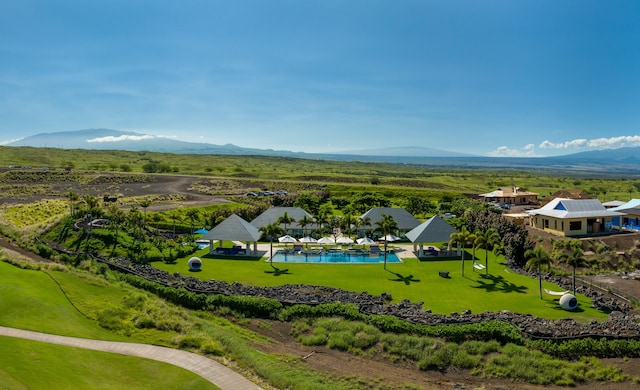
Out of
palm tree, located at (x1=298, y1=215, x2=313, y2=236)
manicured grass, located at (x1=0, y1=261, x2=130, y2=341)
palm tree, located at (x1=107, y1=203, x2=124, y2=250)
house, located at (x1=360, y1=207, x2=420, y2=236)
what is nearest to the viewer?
manicured grass, located at (x1=0, y1=261, x2=130, y2=341)

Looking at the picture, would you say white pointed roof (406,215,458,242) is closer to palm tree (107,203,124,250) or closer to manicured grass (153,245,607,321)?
manicured grass (153,245,607,321)

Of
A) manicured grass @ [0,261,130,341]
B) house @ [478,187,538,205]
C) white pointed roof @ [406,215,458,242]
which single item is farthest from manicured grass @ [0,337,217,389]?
house @ [478,187,538,205]

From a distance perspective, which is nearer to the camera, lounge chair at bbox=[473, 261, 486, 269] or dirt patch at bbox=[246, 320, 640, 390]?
dirt patch at bbox=[246, 320, 640, 390]

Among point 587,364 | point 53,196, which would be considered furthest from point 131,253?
point 53,196

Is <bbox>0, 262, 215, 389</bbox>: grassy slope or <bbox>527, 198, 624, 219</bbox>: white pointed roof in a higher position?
<bbox>527, 198, 624, 219</bbox>: white pointed roof

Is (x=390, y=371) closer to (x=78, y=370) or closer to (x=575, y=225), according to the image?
(x=78, y=370)

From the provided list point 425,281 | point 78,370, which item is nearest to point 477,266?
point 425,281

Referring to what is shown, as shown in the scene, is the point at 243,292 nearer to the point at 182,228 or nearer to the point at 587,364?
the point at 587,364
